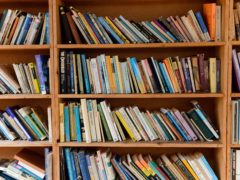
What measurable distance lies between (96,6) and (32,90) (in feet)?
2.40

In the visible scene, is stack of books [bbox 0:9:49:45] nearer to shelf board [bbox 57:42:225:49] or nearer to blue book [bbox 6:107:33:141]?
shelf board [bbox 57:42:225:49]

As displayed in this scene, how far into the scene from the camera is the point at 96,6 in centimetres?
193

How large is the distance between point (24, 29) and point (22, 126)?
63cm

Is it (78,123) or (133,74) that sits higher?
(133,74)

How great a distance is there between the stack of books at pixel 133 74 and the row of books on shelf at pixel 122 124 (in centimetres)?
12

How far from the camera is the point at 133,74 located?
1733 millimetres

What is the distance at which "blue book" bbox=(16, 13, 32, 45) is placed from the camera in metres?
1.76

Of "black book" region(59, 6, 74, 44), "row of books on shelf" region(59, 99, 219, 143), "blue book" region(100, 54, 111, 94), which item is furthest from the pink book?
"black book" region(59, 6, 74, 44)

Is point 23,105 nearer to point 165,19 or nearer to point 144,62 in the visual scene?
point 144,62

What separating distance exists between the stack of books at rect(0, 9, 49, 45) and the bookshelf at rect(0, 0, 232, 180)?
0.21 ft

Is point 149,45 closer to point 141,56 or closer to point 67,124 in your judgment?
point 141,56

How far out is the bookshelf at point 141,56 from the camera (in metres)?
1.66

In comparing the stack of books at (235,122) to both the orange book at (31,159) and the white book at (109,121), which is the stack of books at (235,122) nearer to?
the white book at (109,121)

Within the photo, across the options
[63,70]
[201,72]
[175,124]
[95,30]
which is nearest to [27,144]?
[63,70]
